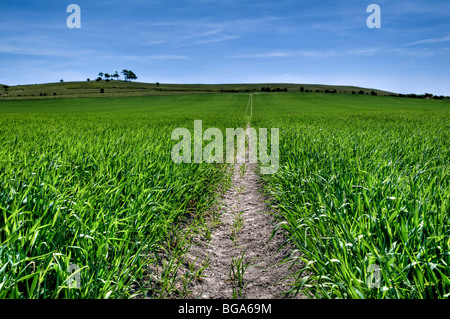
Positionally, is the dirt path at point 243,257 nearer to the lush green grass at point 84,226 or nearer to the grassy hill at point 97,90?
the lush green grass at point 84,226

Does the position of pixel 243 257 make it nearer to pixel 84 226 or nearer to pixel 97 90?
pixel 84 226

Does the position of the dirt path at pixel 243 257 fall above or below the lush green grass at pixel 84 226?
below

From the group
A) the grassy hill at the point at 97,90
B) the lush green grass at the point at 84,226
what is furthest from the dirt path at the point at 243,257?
the grassy hill at the point at 97,90

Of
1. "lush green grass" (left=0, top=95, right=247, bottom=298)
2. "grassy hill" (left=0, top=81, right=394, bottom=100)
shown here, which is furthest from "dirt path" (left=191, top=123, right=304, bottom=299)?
"grassy hill" (left=0, top=81, right=394, bottom=100)

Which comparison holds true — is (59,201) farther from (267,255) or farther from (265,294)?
(267,255)

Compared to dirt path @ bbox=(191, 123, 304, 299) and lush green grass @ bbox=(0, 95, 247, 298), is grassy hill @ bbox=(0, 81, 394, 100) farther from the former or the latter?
dirt path @ bbox=(191, 123, 304, 299)

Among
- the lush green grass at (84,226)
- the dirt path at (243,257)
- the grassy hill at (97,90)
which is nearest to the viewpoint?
the lush green grass at (84,226)

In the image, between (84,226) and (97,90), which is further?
(97,90)

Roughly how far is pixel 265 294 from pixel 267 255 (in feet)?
2.73

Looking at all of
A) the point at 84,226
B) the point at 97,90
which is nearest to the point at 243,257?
the point at 84,226

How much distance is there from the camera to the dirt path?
9.36 ft

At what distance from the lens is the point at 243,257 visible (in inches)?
139

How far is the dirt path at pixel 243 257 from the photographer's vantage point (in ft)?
9.36

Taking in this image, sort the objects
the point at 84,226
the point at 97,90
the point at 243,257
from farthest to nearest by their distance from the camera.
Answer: the point at 97,90
the point at 243,257
the point at 84,226
